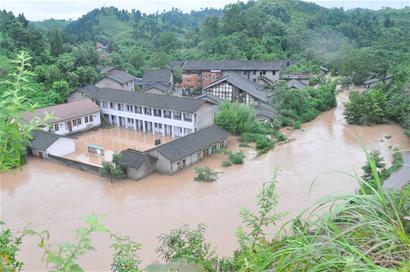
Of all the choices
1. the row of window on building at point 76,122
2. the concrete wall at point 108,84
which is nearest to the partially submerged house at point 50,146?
the row of window on building at point 76,122

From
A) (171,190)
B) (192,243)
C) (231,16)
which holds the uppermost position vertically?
(231,16)

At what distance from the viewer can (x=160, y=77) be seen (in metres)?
29.8

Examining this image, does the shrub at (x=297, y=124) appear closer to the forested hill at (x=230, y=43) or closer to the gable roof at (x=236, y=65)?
the gable roof at (x=236, y=65)

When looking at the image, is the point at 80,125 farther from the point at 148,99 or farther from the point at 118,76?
the point at 118,76

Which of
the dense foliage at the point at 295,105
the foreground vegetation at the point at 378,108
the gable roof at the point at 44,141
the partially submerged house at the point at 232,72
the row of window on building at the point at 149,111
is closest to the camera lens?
the gable roof at the point at 44,141

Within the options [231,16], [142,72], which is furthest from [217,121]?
[231,16]

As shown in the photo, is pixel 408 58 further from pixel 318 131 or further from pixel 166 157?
pixel 166 157

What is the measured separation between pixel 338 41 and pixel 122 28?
40509 mm

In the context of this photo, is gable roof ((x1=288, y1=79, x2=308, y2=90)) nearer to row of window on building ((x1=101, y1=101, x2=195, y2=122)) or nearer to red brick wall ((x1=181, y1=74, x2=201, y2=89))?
red brick wall ((x1=181, y1=74, x2=201, y2=89))

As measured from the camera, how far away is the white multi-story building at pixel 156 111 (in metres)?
17.7

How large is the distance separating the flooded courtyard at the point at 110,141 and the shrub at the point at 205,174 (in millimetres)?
4441

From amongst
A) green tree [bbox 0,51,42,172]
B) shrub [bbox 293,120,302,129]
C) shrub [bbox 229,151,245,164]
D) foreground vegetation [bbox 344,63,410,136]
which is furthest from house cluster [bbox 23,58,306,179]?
green tree [bbox 0,51,42,172]

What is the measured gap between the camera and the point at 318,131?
63.6 ft

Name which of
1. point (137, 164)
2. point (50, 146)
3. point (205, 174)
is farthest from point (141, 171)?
point (50, 146)
